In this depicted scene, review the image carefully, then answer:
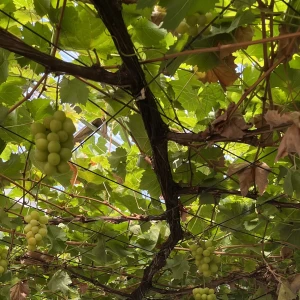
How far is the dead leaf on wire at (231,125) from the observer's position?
1.15 metres

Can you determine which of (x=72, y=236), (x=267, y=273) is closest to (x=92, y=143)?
(x=72, y=236)

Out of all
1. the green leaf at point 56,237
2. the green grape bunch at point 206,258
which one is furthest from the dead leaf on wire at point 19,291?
the green grape bunch at point 206,258

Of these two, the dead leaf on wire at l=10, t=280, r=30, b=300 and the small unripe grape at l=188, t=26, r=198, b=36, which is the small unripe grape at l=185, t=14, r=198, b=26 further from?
the dead leaf on wire at l=10, t=280, r=30, b=300

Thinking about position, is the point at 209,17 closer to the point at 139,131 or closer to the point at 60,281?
the point at 139,131

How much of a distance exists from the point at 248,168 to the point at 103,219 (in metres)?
0.75

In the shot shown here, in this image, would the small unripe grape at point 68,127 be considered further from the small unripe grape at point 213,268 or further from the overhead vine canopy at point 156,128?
the small unripe grape at point 213,268

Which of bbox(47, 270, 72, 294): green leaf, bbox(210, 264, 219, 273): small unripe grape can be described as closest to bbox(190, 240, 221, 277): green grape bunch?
bbox(210, 264, 219, 273): small unripe grape

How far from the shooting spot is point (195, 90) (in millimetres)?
1602

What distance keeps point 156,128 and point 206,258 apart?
2.50 ft

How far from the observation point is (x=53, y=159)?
946mm

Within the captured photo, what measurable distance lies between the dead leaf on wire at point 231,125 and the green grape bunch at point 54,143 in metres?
0.37

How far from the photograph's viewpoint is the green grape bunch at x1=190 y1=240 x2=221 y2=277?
1919 mm

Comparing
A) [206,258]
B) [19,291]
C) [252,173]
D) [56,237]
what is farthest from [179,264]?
[252,173]

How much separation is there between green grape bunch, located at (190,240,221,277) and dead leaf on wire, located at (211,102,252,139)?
878 millimetres
